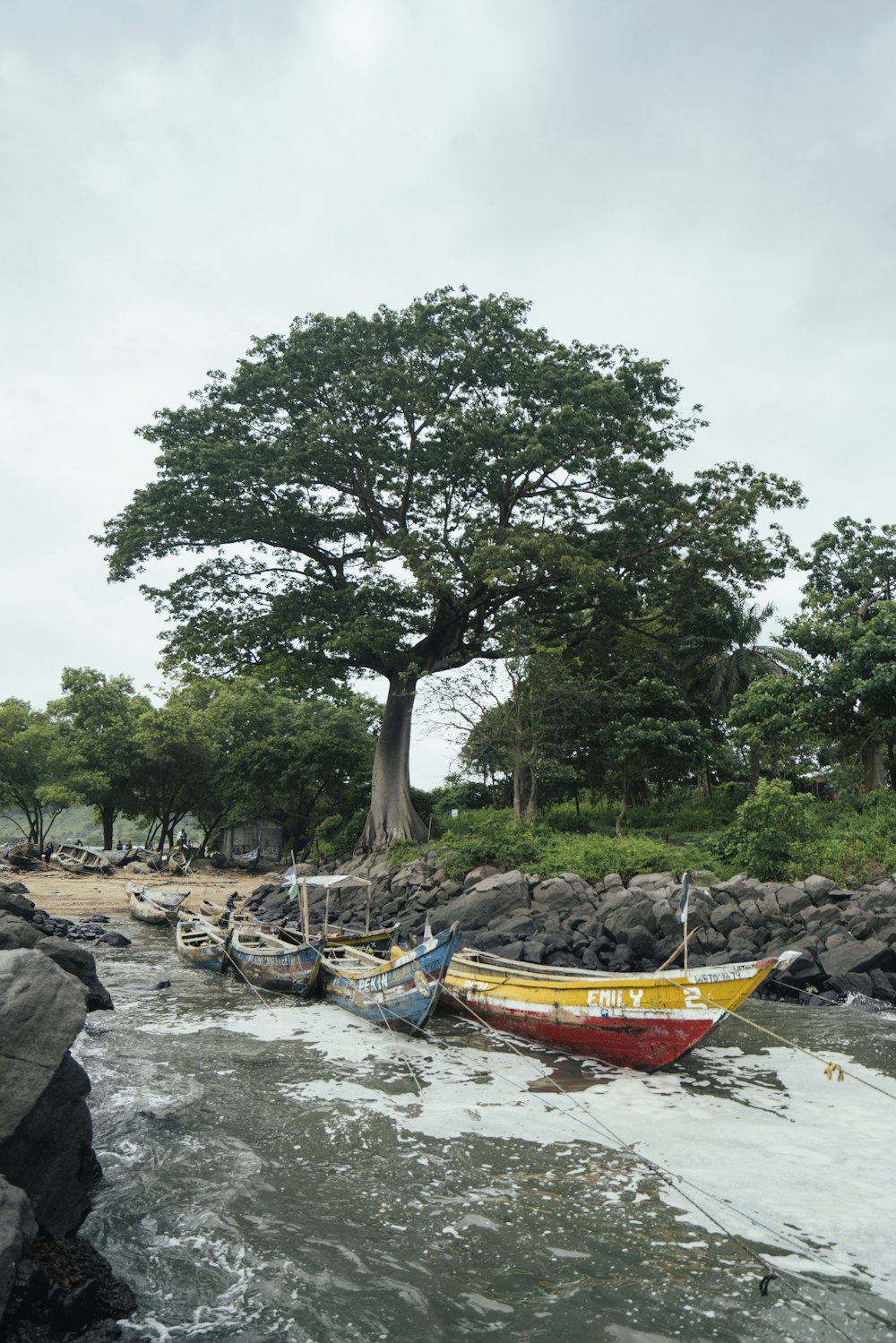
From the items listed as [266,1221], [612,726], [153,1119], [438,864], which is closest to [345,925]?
[438,864]

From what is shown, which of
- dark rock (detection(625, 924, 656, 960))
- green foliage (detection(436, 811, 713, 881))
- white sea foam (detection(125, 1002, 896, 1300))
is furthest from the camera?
green foliage (detection(436, 811, 713, 881))

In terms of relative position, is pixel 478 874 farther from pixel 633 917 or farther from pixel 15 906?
pixel 15 906

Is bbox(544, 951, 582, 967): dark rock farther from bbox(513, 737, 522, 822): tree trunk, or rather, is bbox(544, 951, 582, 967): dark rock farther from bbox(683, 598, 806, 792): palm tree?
bbox(683, 598, 806, 792): palm tree

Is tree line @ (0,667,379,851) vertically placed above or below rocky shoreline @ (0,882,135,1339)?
above

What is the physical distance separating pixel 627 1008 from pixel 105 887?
30.4 m

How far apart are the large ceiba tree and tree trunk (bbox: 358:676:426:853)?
41 centimetres

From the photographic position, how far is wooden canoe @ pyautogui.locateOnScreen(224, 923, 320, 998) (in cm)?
1580

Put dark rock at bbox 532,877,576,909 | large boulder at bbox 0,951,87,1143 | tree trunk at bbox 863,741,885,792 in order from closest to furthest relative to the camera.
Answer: large boulder at bbox 0,951,87,1143 → dark rock at bbox 532,877,576,909 → tree trunk at bbox 863,741,885,792

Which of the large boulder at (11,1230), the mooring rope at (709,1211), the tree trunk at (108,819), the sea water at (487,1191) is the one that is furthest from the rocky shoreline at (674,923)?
the tree trunk at (108,819)

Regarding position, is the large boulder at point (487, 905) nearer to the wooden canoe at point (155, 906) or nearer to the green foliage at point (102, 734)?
the wooden canoe at point (155, 906)

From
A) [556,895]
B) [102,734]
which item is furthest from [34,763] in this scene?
[556,895]

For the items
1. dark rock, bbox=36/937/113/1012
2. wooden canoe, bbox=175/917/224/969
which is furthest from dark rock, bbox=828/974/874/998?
dark rock, bbox=36/937/113/1012

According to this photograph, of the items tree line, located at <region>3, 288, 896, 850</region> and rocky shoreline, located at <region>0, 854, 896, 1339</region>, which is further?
tree line, located at <region>3, 288, 896, 850</region>

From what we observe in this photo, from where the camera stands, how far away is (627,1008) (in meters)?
11.5
